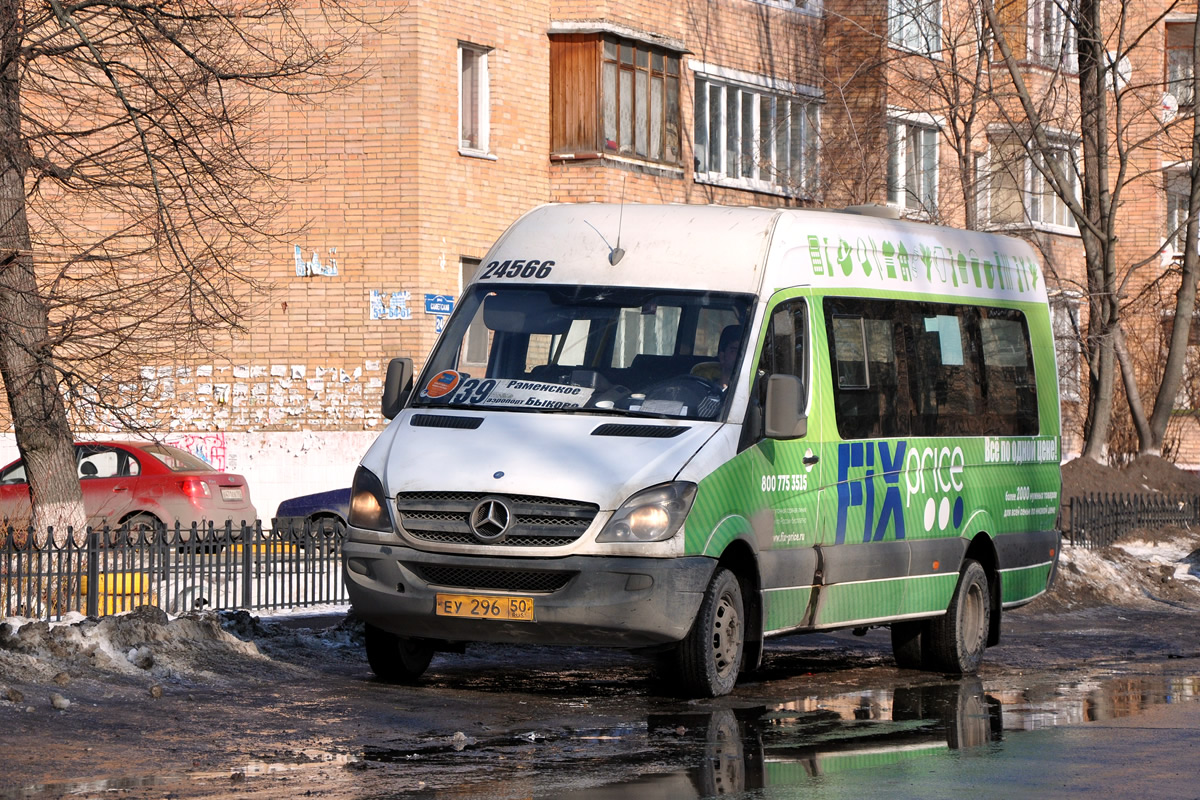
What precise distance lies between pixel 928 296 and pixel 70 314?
744cm

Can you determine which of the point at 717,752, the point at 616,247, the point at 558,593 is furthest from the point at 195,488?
the point at 717,752

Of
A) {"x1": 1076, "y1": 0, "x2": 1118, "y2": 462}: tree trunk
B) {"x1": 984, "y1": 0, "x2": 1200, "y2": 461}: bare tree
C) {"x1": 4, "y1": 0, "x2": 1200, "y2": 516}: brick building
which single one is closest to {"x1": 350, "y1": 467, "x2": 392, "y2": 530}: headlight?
{"x1": 4, "y1": 0, "x2": 1200, "y2": 516}: brick building

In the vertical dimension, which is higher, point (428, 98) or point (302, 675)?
point (428, 98)

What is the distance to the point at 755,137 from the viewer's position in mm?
32375

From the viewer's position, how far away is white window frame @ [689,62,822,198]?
31250 mm

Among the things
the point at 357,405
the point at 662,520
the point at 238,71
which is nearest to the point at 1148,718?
the point at 662,520

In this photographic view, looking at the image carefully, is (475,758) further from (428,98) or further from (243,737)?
(428,98)

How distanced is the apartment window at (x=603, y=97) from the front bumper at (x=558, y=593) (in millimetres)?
18752

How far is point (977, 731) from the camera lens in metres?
9.94

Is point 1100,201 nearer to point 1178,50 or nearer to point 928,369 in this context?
point 928,369

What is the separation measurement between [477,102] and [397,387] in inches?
669

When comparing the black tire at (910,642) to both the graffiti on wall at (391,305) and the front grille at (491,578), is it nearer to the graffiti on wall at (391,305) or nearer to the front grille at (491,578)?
the front grille at (491,578)

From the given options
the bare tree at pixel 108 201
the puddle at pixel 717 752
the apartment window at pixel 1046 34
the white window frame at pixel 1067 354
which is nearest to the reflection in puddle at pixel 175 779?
the puddle at pixel 717 752

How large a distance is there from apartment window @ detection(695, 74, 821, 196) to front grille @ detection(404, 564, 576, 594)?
2104 cm
